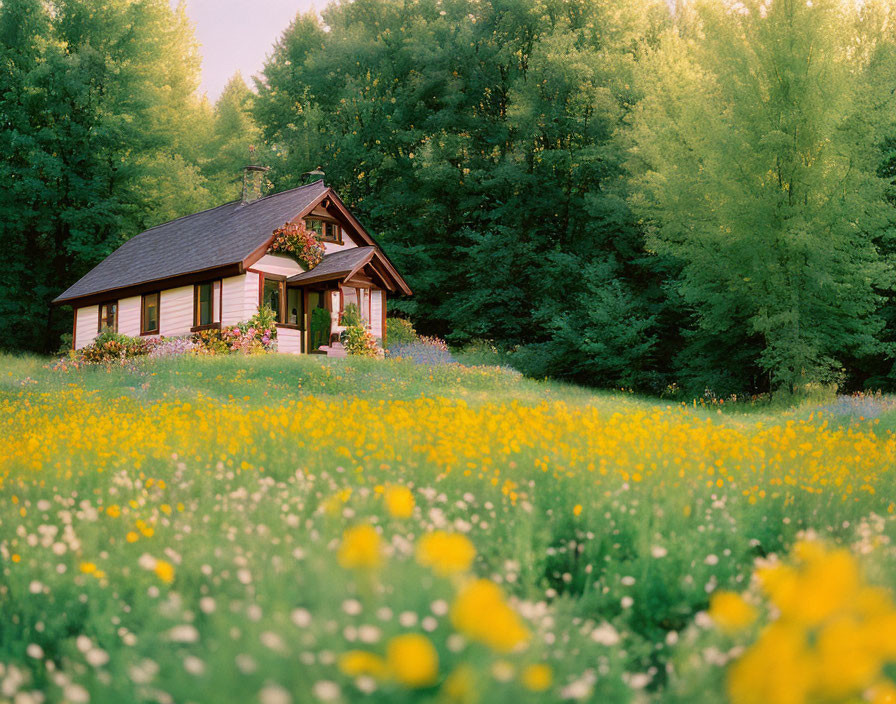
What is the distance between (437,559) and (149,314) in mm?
28111

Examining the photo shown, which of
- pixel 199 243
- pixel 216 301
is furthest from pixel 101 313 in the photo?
pixel 216 301

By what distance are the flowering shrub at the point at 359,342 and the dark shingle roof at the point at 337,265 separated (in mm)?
1969

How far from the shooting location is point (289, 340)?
24391 mm

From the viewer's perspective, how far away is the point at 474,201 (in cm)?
3444

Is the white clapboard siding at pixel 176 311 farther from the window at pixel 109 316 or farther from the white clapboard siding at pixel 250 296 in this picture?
the window at pixel 109 316

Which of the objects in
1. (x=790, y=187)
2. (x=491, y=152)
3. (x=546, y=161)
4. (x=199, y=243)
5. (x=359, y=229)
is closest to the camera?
(x=790, y=187)

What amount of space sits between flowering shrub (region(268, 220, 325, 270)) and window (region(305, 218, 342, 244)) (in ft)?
1.41

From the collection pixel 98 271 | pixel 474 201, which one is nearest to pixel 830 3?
pixel 474 201

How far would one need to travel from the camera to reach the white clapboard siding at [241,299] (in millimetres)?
23141

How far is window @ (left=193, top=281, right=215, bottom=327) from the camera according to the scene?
80.9 ft

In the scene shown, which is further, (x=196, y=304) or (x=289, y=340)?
(x=196, y=304)

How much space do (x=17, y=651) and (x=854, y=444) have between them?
321 inches

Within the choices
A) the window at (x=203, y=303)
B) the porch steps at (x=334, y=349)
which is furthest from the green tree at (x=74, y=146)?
the porch steps at (x=334, y=349)

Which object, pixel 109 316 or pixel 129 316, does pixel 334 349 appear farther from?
pixel 109 316
